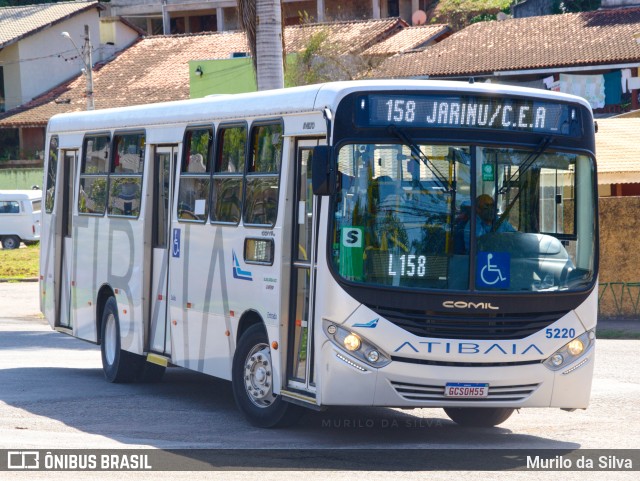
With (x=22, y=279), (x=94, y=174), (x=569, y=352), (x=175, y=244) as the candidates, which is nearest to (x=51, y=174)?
(x=94, y=174)

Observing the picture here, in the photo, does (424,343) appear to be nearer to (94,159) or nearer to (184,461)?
(184,461)

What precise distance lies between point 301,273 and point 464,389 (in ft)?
5.45

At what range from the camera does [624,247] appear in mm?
22797

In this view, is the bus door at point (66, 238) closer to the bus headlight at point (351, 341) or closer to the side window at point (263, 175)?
the side window at point (263, 175)

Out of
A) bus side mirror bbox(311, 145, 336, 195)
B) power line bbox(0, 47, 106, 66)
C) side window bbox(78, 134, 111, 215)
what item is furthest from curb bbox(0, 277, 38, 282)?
power line bbox(0, 47, 106, 66)

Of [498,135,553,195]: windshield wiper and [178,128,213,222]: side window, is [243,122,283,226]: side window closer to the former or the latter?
[178,128,213,222]: side window

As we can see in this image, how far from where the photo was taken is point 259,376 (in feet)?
35.4

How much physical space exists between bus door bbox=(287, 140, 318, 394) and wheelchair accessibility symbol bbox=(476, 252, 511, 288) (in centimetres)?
135

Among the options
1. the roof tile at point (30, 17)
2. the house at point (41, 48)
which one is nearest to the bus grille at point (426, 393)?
the house at point (41, 48)

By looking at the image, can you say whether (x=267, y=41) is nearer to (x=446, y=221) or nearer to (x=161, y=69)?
(x=446, y=221)

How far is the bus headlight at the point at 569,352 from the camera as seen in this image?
395 inches

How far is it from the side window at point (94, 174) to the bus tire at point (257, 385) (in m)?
4.20
